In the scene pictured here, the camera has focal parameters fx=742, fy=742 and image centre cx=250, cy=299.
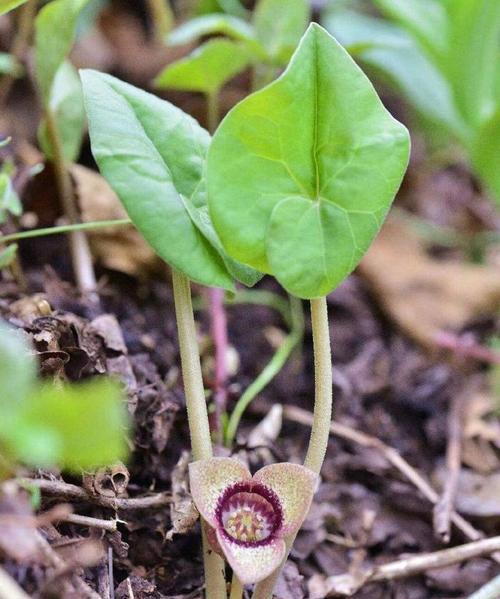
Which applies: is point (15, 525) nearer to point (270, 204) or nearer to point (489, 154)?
point (270, 204)

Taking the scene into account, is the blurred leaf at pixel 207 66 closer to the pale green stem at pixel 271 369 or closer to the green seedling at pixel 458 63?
the green seedling at pixel 458 63

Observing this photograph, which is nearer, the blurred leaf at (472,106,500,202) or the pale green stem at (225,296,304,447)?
the pale green stem at (225,296,304,447)

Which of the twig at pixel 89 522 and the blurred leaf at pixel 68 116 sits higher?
the blurred leaf at pixel 68 116

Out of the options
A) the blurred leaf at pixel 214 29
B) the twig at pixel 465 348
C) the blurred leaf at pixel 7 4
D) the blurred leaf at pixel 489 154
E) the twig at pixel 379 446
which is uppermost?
the blurred leaf at pixel 7 4

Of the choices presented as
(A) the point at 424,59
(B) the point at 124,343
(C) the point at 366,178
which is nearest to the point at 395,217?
(A) the point at 424,59

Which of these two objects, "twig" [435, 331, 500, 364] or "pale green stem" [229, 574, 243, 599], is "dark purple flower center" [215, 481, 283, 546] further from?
"twig" [435, 331, 500, 364]

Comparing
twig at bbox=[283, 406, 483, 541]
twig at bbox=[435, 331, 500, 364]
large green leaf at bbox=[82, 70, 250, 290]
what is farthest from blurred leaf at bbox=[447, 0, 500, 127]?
large green leaf at bbox=[82, 70, 250, 290]

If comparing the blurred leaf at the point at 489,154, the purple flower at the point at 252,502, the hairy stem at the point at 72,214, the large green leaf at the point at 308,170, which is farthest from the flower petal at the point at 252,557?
the blurred leaf at the point at 489,154

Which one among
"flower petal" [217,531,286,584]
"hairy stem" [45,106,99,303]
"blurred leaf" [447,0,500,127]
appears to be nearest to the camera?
"flower petal" [217,531,286,584]
